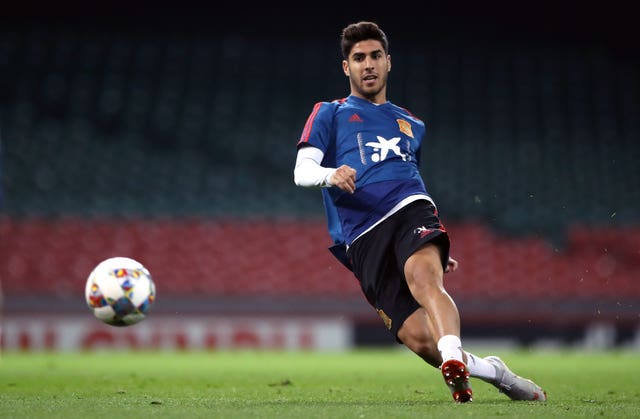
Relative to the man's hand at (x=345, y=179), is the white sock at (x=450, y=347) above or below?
below

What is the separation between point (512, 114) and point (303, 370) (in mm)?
15444

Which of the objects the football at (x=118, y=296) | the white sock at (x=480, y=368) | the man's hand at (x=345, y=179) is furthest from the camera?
the football at (x=118, y=296)

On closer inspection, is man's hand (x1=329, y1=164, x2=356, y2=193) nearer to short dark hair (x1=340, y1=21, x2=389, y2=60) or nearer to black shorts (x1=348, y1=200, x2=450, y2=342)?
black shorts (x1=348, y1=200, x2=450, y2=342)

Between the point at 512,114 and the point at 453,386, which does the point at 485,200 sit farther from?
the point at 453,386

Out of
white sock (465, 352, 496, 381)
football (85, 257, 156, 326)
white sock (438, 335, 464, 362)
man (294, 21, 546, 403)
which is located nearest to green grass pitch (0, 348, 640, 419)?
white sock (465, 352, 496, 381)

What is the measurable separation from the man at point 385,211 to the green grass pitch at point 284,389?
1.25ft

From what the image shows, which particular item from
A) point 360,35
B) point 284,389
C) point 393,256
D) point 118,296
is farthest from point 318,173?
point 284,389

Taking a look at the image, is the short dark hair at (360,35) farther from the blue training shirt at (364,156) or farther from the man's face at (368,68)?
the blue training shirt at (364,156)

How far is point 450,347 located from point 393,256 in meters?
0.80

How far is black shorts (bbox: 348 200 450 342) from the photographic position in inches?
216

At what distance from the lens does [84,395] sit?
619 centimetres

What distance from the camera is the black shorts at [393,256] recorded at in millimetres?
5496

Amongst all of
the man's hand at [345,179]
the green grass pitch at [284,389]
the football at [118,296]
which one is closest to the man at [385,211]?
the man's hand at [345,179]

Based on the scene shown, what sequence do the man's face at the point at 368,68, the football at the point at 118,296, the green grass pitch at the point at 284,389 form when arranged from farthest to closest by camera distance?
the football at the point at 118,296, the man's face at the point at 368,68, the green grass pitch at the point at 284,389
